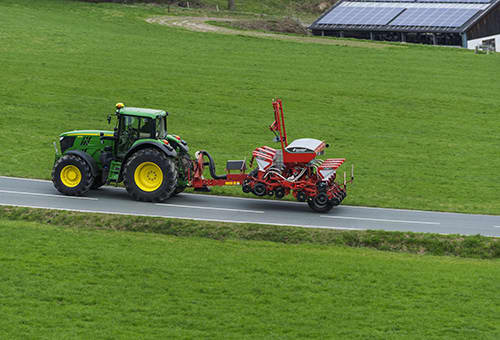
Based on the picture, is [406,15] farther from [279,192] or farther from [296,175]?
[279,192]

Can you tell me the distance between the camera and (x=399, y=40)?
7138cm

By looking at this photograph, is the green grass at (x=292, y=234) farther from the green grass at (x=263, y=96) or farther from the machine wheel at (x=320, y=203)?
the green grass at (x=263, y=96)

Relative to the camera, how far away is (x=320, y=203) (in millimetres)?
24641

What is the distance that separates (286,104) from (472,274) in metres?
23.9

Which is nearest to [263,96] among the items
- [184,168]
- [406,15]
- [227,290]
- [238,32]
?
[184,168]

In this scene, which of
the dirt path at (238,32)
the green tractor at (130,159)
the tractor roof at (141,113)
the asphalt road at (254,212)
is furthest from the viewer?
the dirt path at (238,32)

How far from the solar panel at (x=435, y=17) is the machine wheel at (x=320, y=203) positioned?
49350 mm

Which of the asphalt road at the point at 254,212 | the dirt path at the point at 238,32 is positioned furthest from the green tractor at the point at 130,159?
the dirt path at the point at 238,32

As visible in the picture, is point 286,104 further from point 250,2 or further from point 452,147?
point 250,2

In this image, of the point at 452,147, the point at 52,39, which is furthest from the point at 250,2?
the point at 452,147

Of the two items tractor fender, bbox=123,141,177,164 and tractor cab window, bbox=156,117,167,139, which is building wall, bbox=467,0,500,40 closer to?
tractor cab window, bbox=156,117,167,139

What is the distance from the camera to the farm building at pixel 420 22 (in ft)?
224

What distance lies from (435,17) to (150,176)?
53.5 metres

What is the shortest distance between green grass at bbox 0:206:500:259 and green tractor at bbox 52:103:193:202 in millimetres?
2035
